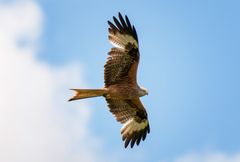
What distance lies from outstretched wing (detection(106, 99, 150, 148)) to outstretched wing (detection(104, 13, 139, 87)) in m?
0.89

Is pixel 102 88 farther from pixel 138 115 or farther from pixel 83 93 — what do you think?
pixel 138 115

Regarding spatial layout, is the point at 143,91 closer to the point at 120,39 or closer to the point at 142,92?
the point at 142,92

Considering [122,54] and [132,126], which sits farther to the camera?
[132,126]

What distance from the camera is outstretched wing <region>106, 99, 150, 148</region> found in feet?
48.8

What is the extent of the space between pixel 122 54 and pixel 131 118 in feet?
5.98

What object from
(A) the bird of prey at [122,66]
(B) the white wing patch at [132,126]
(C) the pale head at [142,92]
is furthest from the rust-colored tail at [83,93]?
(B) the white wing patch at [132,126]

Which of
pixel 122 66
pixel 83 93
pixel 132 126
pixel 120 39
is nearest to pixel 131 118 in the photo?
pixel 132 126

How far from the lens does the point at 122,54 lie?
13977 mm

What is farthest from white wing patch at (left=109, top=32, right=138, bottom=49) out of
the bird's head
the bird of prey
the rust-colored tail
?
the rust-colored tail

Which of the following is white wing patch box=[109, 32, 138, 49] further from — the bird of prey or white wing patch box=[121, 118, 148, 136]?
white wing patch box=[121, 118, 148, 136]

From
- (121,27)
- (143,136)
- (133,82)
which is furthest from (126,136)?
(121,27)

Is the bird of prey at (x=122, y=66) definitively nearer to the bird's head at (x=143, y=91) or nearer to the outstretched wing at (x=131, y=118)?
the bird's head at (x=143, y=91)

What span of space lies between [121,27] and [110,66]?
34.5 inches

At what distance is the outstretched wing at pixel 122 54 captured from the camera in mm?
13914
